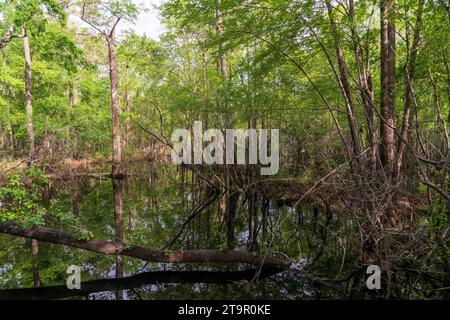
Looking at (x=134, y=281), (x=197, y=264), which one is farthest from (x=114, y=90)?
(x=134, y=281)

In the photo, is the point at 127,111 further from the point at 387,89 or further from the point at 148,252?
the point at 387,89

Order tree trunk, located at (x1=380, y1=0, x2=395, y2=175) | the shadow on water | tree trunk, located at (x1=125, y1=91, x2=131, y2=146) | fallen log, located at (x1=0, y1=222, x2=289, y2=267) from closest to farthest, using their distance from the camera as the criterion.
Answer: the shadow on water < fallen log, located at (x1=0, y1=222, x2=289, y2=267) < tree trunk, located at (x1=380, y1=0, x2=395, y2=175) < tree trunk, located at (x1=125, y1=91, x2=131, y2=146)

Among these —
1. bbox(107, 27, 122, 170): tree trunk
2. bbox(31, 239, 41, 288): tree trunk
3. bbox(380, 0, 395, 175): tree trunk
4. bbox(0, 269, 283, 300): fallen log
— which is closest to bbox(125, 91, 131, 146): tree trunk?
bbox(107, 27, 122, 170): tree trunk

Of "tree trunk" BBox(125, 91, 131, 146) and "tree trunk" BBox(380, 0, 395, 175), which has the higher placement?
"tree trunk" BBox(125, 91, 131, 146)

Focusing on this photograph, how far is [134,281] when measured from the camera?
4766 mm

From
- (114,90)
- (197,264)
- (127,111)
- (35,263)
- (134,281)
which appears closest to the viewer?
(134,281)

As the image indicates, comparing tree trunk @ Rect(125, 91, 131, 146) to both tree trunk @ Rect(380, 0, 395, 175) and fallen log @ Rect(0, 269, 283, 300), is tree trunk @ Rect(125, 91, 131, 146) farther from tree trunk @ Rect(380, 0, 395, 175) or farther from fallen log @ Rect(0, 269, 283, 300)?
tree trunk @ Rect(380, 0, 395, 175)

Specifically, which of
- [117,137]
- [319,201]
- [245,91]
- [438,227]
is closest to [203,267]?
[438,227]

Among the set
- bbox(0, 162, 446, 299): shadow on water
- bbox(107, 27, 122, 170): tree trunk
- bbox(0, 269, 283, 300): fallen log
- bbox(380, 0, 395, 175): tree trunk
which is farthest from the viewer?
bbox(107, 27, 122, 170): tree trunk

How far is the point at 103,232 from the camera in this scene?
7.12 meters

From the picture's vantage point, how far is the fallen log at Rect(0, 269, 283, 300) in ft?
14.3

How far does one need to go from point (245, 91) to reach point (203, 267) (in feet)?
16.5
